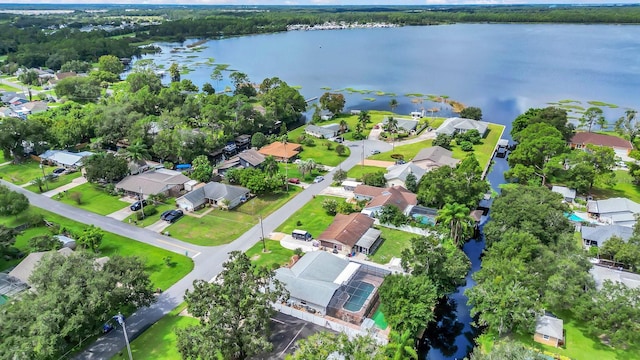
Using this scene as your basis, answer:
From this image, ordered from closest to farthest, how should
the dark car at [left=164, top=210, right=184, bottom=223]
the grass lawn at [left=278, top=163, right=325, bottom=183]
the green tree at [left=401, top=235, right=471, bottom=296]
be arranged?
the green tree at [left=401, top=235, right=471, bottom=296], the dark car at [left=164, top=210, right=184, bottom=223], the grass lawn at [left=278, top=163, right=325, bottom=183]

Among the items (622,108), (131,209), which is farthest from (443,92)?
(131,209)

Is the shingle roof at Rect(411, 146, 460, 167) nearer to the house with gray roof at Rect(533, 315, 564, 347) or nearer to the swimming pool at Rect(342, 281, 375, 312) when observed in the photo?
the swimming pool at Rect(342, 281, 375, 312)

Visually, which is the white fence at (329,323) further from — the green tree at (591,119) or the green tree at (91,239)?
the green tree at (591,119)

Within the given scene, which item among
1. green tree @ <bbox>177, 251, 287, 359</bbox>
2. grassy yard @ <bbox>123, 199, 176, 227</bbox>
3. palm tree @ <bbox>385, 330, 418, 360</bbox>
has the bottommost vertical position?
grassy yard @ <bbox>123, 199, 176, 227</bbox>

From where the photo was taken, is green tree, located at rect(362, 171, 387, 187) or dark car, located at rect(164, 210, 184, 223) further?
green tree, located at rect(362, 171, 387, 187)

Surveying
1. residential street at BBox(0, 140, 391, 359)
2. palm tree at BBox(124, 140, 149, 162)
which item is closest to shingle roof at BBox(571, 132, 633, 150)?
residential street at BBox(0, 140, 391, 359)

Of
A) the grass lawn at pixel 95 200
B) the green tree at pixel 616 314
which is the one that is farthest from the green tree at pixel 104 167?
the green tree at pixel 616 314

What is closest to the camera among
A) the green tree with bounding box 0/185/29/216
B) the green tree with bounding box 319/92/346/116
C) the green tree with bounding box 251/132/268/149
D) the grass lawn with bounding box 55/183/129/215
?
the green tree with bounding box 0/185/29/216
